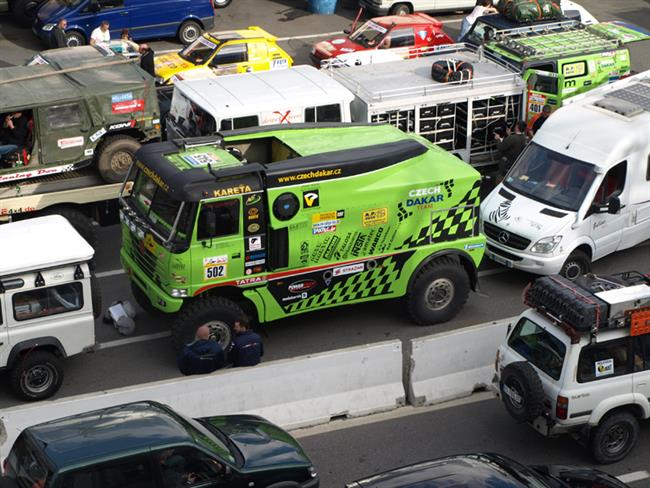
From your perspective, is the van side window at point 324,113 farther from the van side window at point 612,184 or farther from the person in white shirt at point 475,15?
the person in white shirt at point 475,15

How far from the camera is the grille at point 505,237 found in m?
15.9

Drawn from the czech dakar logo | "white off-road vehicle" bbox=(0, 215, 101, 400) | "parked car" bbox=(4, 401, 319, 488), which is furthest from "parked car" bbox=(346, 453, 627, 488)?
the czech dakar logo

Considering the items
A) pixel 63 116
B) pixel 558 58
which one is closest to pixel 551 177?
pixel 558 58

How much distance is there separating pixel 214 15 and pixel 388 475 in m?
21.2

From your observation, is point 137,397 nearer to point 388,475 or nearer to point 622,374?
point 388,475

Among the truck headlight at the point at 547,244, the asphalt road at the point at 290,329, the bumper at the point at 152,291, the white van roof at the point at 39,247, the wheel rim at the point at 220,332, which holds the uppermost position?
the white van roof at the point at 39,247

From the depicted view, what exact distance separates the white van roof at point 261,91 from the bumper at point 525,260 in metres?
3.57

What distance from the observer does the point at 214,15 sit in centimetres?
2902

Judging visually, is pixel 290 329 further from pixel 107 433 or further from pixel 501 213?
pixel 107 433

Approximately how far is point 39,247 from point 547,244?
23.3 feet

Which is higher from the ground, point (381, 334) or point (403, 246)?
point (403, 246)

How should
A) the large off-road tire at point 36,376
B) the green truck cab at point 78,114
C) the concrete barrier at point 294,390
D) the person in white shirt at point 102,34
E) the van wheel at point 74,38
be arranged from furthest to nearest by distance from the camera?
1. the van wheel at point 74,38
2. the person in white shirt at point 102,34
3. the green truck cab at point 78,114
4. the large off-road tire at point 36,376
5. the concrete barrier at point 294,390

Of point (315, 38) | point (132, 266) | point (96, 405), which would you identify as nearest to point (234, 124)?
point (132, 266)

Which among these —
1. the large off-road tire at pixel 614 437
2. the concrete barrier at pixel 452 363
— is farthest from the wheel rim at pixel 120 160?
the large off-road tire at pixel 614 437
